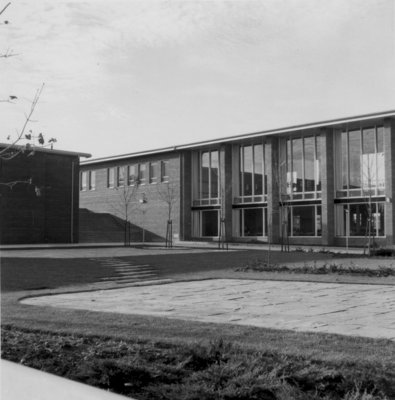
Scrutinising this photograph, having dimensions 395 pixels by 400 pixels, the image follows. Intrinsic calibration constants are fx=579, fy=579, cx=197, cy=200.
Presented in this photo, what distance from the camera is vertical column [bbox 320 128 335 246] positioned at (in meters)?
36.8

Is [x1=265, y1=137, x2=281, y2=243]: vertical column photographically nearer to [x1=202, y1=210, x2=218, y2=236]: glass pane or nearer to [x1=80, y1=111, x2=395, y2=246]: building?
[x1=80, y1=111, x2=395, y2=246]: building

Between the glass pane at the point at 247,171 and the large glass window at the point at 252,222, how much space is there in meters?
1.40

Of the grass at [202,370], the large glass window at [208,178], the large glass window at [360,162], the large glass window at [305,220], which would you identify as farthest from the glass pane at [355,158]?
the grass at [202,370]

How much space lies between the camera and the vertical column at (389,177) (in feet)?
111

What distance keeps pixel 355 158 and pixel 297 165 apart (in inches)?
167

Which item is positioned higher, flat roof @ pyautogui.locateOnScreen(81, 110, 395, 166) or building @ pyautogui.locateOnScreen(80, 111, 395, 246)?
flat roof @ pyautogui.locateOnScreen(81, 110, 395, 166)

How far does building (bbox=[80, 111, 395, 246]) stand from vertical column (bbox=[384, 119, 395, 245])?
0.06 meters

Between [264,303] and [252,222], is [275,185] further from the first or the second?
[264,303]

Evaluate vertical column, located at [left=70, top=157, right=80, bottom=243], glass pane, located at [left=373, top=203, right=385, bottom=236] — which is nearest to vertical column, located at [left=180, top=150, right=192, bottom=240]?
vertical column, located at [left=70, top=157, right=80, bottom=243]

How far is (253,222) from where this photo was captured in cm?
4228

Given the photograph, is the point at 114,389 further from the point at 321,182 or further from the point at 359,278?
the point at 321,182

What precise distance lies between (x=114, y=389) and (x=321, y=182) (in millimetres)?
34477

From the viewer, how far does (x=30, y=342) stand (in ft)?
19.3

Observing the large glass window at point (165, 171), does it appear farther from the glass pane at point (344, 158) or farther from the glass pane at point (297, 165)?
the glass pane at point (344, 158)
